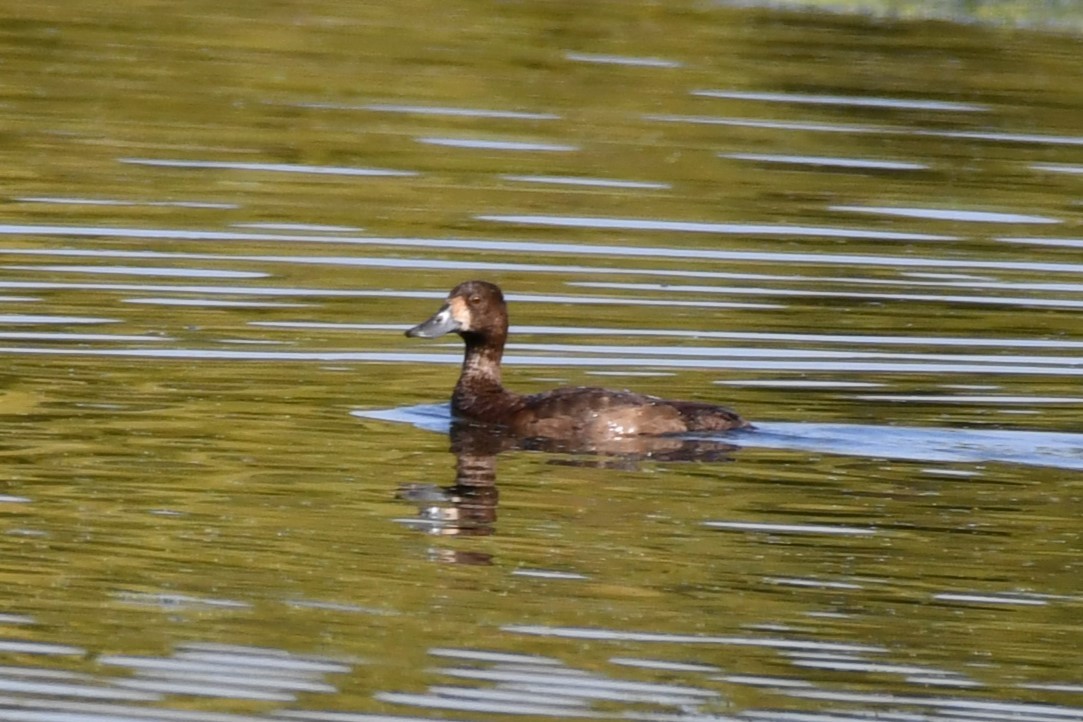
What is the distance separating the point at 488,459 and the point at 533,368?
2186 mm

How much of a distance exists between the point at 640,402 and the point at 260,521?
2306 mm

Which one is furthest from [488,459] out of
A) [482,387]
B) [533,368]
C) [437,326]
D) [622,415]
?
[533,368]

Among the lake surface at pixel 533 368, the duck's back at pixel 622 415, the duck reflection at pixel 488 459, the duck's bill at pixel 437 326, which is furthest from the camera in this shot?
the duck's bill at pixel 437 326

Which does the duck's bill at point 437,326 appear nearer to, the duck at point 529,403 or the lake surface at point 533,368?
the duck at point 529,403

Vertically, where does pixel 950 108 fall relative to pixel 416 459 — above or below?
above

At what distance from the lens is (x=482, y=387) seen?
11609mm

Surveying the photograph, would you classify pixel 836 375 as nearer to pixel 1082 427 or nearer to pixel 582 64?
pixel 1082 427

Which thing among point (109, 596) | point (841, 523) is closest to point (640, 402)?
point (841, 523)

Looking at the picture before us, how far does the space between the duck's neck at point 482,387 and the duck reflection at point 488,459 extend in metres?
0.09

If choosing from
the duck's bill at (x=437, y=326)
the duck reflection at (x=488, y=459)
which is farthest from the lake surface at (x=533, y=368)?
the duck's bill at (x=437, y=326)

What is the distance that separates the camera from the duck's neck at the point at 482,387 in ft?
37.2

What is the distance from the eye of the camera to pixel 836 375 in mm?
11953

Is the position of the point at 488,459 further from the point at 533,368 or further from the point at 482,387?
the point at 533,368

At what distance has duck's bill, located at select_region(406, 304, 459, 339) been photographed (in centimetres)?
1185
